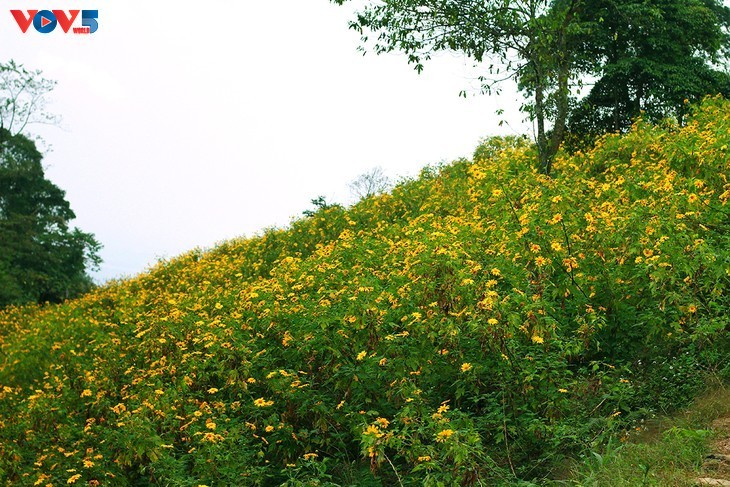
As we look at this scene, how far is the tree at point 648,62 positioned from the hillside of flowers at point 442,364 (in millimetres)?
8889

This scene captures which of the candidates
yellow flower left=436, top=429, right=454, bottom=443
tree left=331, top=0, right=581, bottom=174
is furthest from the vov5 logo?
yellow flower left=436, top=429, right=454, bottom=443

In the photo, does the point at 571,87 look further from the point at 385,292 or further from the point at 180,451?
the point at 180,451

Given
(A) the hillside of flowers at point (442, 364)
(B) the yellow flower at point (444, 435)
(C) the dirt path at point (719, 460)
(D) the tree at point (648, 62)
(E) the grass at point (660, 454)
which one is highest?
(D) the tree at point (648, 62)

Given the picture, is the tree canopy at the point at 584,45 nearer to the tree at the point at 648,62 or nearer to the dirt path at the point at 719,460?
the tree at the point at 648,62

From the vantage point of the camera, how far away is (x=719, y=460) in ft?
15.6

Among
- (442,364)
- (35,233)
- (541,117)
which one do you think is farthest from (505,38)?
(35,233)

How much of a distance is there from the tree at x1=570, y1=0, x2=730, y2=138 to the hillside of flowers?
889 cm

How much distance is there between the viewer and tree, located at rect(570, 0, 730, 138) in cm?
1697

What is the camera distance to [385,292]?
22.8 ft

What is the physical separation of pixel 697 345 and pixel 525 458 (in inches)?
83.8

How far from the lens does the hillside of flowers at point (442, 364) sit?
553 cm

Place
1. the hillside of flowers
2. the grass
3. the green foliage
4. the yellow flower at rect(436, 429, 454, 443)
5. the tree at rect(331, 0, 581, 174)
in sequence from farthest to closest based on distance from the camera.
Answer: the green foliage, the tree at rect(331, 0, 581, 174), the hillside of flowers, the grass, the yellow flower at rect(436, 429, 454, 443)

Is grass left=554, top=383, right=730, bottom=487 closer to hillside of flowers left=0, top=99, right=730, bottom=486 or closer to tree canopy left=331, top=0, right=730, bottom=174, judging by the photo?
hillside of flowers left=0, top=99, right=730, bottom=486

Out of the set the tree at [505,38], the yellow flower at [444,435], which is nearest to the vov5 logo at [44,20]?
the tree at [505,38]
